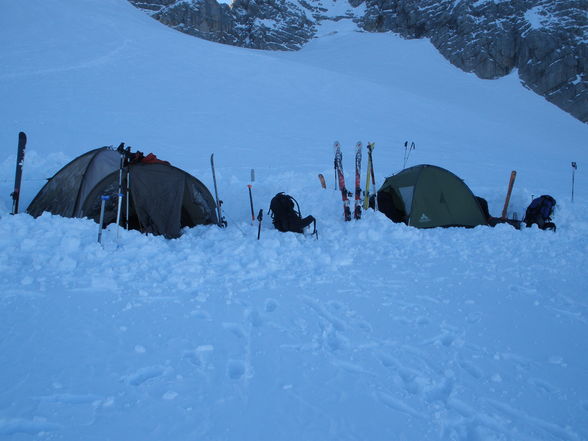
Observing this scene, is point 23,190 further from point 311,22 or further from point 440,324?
point 311,22

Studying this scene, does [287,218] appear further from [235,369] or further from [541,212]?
[541,212]

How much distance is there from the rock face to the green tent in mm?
42525

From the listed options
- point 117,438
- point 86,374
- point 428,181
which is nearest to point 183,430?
point 117,438

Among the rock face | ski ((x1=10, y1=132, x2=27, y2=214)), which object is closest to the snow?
ski ((x1=10, y1=132, x2=27, y2=214))

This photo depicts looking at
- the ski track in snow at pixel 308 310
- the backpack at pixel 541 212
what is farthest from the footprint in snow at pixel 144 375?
the backpack at pixel 541 212

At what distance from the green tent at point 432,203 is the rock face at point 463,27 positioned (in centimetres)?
4253

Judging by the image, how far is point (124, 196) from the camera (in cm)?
614

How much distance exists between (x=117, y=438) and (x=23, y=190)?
271 inches

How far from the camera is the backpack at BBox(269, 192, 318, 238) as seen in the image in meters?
6.55

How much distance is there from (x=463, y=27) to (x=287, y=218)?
56482 millimetres

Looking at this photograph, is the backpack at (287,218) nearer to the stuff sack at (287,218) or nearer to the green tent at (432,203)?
the stuff sack at (287,218)

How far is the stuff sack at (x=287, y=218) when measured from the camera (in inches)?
258

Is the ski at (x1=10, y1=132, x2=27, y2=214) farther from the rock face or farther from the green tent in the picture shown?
the rock face

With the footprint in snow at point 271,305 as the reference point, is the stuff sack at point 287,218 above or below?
above
